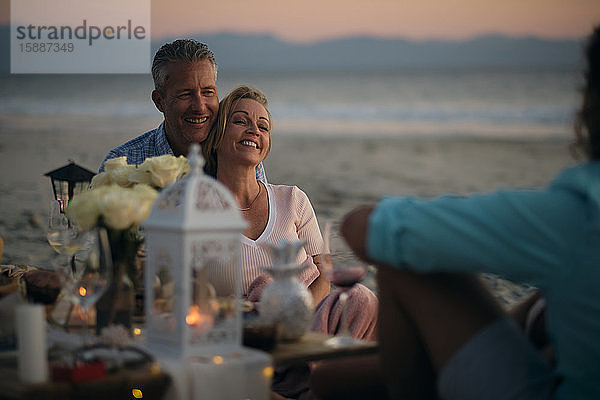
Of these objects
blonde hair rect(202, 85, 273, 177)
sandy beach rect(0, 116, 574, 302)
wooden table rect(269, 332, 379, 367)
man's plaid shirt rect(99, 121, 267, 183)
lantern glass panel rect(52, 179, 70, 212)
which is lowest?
sandy beach rect(0, 116, 574, 302)

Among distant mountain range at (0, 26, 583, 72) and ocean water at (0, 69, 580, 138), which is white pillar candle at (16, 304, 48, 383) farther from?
ocean water at (0, 69, 580, 138)

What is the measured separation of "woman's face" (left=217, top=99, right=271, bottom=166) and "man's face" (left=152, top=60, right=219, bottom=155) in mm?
362

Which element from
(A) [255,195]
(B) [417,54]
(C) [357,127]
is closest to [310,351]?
(A) [255,195]

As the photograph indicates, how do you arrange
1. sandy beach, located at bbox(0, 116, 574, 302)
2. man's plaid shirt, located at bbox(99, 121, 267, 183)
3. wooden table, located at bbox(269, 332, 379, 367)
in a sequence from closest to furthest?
wooden table, located at bbox(269, 332, 379, 367) < man's plaid shirt, located at bbox(99, 121, 267, 183) < sandy beach, located at bbox(0, 116, 574, 302)

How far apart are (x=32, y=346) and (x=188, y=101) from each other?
2.26 meters

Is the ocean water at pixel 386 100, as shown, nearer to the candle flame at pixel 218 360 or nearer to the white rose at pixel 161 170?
the white rose at pixel 161 170

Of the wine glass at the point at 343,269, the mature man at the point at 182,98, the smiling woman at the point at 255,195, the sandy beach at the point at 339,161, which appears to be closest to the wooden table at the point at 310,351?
the wine glass at the point at 343,269

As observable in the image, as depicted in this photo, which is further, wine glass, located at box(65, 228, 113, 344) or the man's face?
the man's face

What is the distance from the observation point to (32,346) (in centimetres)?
149

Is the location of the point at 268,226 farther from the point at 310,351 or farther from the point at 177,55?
the point at 310,351

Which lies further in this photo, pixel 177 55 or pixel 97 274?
pixel 177 55

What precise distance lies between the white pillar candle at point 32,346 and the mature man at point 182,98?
6.82 feet

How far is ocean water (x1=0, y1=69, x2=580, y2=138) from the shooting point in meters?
14.9

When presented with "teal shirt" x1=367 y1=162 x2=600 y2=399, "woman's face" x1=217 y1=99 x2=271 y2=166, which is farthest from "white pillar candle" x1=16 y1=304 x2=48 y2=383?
"woman's face" x1=217 y1=99 x2=271 y2=166
